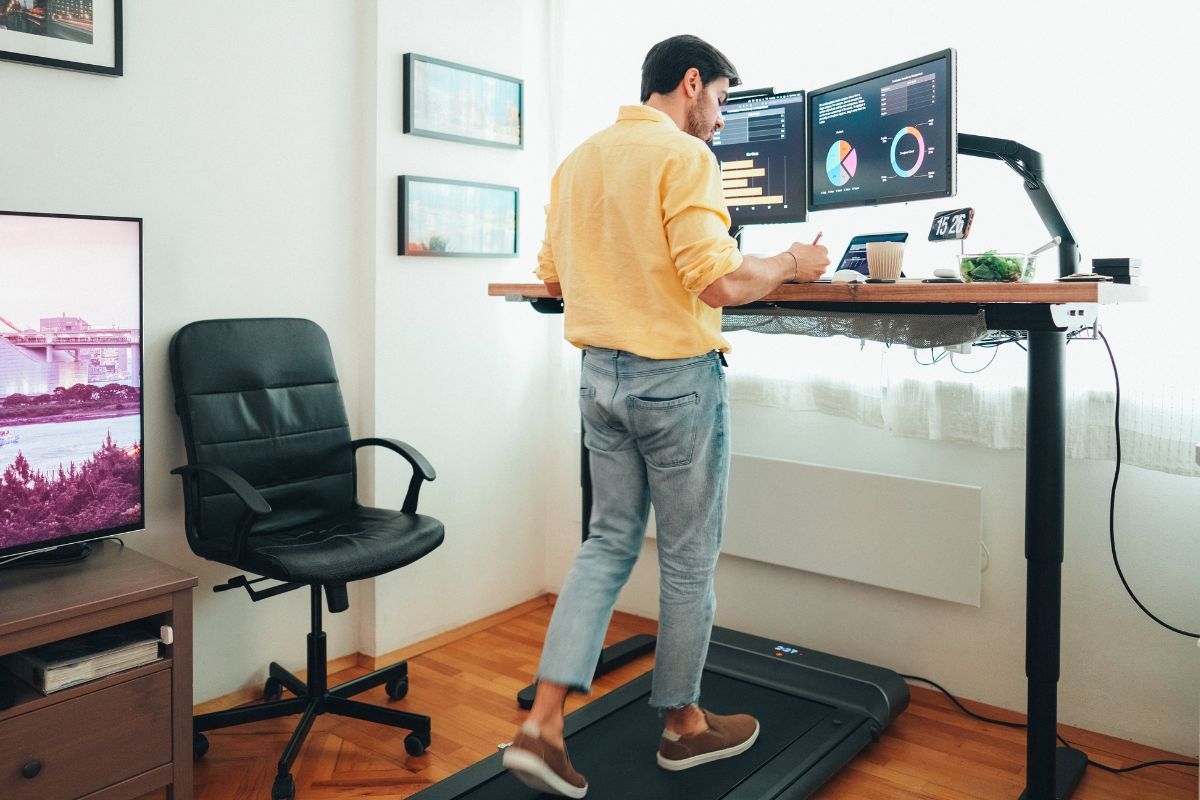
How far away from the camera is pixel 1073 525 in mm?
2512

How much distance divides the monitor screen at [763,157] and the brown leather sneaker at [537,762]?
5.06ft

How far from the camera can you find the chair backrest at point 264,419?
2.43 meters

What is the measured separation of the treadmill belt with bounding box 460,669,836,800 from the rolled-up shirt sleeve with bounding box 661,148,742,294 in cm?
104

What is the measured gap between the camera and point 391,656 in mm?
3049

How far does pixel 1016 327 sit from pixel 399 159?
1892mm

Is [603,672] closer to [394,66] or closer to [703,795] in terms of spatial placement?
[703,795]

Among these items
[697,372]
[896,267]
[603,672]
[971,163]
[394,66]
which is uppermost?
[394,66]

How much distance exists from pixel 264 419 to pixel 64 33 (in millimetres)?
1012

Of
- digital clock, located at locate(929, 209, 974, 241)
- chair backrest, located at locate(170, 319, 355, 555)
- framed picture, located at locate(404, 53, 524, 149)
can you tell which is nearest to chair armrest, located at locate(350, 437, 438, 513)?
chair backrest, located at locate(170, 319, 355, 555)

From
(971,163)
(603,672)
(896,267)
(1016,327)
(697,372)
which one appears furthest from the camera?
(603,672)

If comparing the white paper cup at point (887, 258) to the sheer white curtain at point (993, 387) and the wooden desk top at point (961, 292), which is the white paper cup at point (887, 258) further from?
the sheer white curtain at point (993, 387)

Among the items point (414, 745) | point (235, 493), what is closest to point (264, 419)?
point (235, 493)

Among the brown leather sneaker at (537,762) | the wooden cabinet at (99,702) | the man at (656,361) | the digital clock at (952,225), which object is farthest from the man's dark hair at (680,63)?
the wooden cabinet at (99,702)

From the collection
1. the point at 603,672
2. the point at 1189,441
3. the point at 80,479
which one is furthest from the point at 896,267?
the point at 80,479
